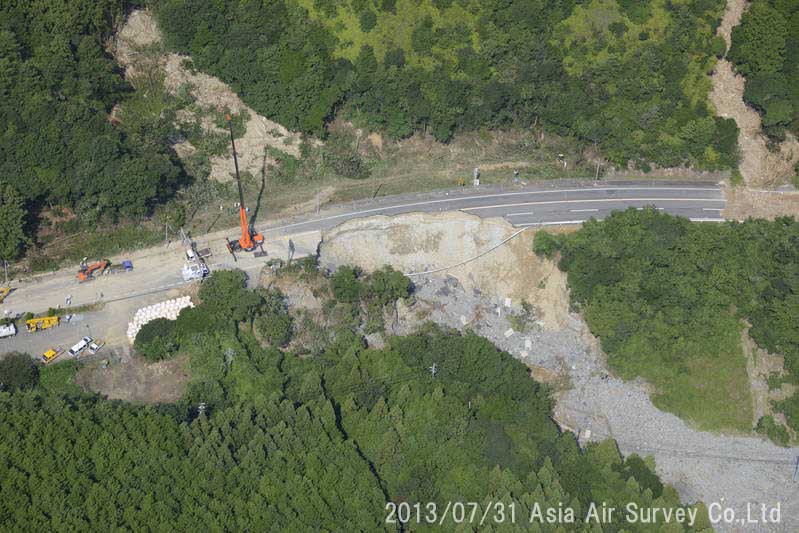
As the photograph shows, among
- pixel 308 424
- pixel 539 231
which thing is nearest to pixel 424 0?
pixel 539 231

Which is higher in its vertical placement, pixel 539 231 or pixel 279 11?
pixel 279 11

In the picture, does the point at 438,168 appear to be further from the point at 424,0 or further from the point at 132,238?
the point at 132,238

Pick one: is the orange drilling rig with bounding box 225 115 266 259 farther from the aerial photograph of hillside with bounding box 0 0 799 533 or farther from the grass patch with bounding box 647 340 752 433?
the grass patch with bounding box 647 340 752 433

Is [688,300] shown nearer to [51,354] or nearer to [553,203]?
[553,203]

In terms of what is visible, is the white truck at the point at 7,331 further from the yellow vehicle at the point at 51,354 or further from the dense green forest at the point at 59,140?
the dense green forest at the point at 59,140

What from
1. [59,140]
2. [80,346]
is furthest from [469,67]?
[80,346]

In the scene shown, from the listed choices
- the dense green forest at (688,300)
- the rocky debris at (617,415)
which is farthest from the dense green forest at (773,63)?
the rocky debris at (617,415)

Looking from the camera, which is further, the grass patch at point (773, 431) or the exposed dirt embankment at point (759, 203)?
the exposed dirt embankment at point (759, 203)
